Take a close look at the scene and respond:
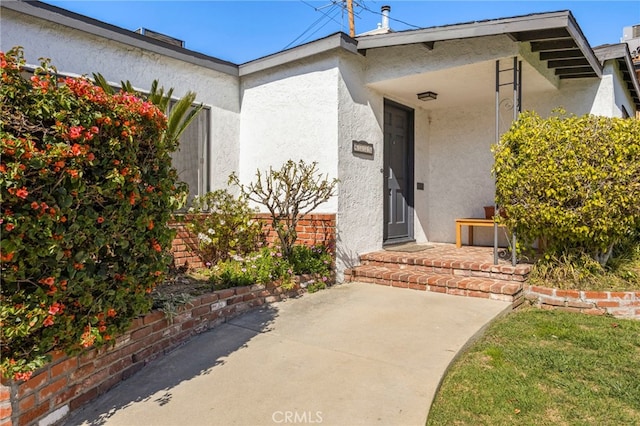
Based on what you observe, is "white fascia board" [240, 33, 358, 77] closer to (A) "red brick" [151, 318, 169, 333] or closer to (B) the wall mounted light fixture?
(B) the wall mounted light fixture

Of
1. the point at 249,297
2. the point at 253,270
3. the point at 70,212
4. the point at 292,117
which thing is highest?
the point at 292,117

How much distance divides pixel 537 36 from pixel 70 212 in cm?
537

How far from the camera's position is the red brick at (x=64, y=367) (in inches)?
99.7

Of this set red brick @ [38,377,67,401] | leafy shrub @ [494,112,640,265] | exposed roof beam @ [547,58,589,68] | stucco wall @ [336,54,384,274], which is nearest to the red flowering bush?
red brick @ [38,377,67,401]

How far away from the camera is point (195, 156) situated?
6359 millimetres

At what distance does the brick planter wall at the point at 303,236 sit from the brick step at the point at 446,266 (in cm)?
79

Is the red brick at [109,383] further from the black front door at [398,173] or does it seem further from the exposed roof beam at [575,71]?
the exposed roof beam at [575,71]

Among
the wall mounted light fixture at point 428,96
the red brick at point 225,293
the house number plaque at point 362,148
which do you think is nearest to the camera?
the red brick at point 225,293

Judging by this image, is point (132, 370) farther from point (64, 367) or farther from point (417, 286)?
point (417, 286)

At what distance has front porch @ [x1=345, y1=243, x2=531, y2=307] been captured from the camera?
16.2 ft

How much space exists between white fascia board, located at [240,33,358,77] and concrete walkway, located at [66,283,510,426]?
359cm

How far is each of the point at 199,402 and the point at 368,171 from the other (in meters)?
4.45

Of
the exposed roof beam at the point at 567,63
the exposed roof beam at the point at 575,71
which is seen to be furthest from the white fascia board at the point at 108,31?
the exposed roof beam at the point at 575,71

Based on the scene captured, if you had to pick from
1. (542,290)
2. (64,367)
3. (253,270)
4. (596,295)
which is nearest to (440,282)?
(542,290)
